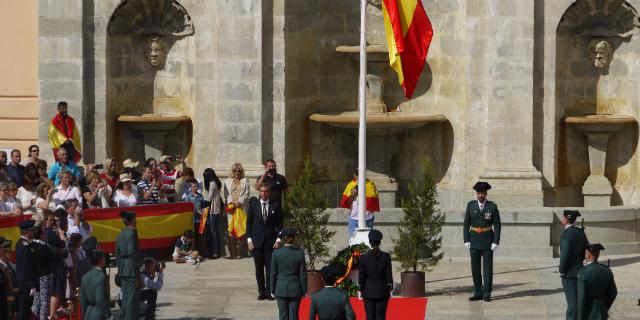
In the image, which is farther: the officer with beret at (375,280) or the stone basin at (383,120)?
the stone basin at (383,120)

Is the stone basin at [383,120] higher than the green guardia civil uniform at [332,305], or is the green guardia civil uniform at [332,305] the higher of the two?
the stone basin at [383,120]

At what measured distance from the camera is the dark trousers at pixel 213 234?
32.5m

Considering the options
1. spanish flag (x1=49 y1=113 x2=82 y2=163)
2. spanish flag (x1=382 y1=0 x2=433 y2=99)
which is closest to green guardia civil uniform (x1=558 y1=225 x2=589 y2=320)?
spanish flag (x1=382 y1=0 x2=433 y2=99)

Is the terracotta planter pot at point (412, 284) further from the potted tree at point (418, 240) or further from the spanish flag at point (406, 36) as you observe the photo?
the spanish flag at point (406, 36)

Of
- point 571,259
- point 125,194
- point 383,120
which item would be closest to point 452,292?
point 571,259

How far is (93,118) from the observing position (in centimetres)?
3434

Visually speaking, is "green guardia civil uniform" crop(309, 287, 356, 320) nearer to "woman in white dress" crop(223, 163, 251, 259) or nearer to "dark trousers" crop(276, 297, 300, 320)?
"dark trousers" crop(276, 297, 300, 320)

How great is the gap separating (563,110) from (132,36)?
7.93 m

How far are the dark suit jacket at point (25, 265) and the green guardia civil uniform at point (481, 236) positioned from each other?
6.86 m

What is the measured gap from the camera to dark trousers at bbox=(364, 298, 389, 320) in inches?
960

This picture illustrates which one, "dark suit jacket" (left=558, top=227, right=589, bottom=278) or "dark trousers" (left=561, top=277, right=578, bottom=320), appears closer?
"dark trousers" (left=561, top=277, right=578, bottom=320)

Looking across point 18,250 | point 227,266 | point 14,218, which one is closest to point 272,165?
point 227,266

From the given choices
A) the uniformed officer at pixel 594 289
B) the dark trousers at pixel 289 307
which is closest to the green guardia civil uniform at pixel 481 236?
the dark trousers at pixel 289 307

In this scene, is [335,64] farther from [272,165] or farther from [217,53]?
[272,165]
